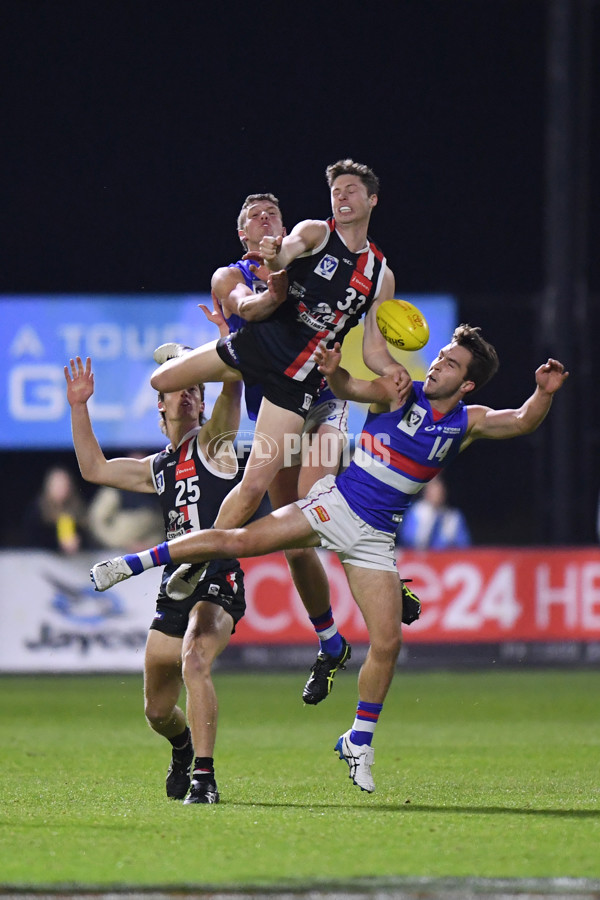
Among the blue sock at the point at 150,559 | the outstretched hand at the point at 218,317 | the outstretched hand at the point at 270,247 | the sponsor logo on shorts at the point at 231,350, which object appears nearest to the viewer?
the outstretched hand at the point at 270,247

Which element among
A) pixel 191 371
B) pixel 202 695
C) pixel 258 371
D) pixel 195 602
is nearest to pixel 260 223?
pixel 258 371

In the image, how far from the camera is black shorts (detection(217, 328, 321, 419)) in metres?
8.15

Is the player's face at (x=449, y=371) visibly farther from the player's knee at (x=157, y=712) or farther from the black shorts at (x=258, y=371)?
the player's knee at (x=157, y=712)

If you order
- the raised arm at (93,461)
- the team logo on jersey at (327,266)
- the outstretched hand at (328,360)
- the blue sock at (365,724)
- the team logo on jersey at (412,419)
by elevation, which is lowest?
the blue sock at (365,724)

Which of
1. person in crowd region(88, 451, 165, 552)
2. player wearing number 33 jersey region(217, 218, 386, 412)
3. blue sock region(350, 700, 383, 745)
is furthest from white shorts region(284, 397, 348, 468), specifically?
person in crowd region(88, 451, 165, 552)

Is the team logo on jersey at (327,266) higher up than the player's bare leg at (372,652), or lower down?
higher up

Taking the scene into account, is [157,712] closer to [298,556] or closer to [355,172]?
[298,556]

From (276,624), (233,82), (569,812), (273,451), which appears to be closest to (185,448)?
(273,451)

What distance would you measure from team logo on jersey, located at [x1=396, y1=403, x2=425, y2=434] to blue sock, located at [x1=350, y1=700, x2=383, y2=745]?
5.04 feet

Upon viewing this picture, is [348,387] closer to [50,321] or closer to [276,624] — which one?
[276,624]

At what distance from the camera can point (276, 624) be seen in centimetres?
1545

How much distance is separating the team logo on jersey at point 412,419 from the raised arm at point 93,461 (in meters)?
1.47

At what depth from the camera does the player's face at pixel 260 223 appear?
870cm

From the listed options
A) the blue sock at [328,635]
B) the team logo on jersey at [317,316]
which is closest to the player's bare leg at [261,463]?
the team logo on jersey at [317,316]
